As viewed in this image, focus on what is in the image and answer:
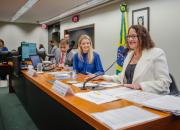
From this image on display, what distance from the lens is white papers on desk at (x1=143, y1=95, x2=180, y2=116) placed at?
107cm

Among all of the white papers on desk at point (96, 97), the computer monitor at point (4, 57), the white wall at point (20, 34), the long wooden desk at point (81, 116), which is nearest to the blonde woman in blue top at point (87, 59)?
the long wooden desk at point (81, 116)

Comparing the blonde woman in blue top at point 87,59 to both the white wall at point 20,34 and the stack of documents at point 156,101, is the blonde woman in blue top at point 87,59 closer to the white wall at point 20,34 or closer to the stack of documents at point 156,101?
the stack of documents at point 156,101

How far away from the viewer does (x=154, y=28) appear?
4.21 metres

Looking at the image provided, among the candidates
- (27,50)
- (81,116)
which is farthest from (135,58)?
(27,50)

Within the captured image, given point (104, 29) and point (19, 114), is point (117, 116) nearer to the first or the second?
point (19, 114)

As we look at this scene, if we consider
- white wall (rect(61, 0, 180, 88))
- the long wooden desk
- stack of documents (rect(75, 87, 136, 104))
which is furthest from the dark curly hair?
white wall (rect(61, 0, 180, 88))

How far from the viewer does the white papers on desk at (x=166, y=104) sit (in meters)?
1.07

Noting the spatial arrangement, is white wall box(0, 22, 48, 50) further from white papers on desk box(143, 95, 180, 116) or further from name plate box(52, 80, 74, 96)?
white papers on desk box(143, 95, 180, 116)

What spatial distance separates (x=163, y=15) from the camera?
400 centimetres

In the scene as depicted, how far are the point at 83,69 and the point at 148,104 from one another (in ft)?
6.03

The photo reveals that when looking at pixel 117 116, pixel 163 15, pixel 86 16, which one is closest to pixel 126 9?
pixel 163 15

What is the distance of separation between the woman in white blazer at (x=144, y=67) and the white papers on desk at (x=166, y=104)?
392mm

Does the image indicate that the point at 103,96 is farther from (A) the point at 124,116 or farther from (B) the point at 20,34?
(B) the point at 20,34

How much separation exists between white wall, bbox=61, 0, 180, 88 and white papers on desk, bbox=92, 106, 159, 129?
301cm
